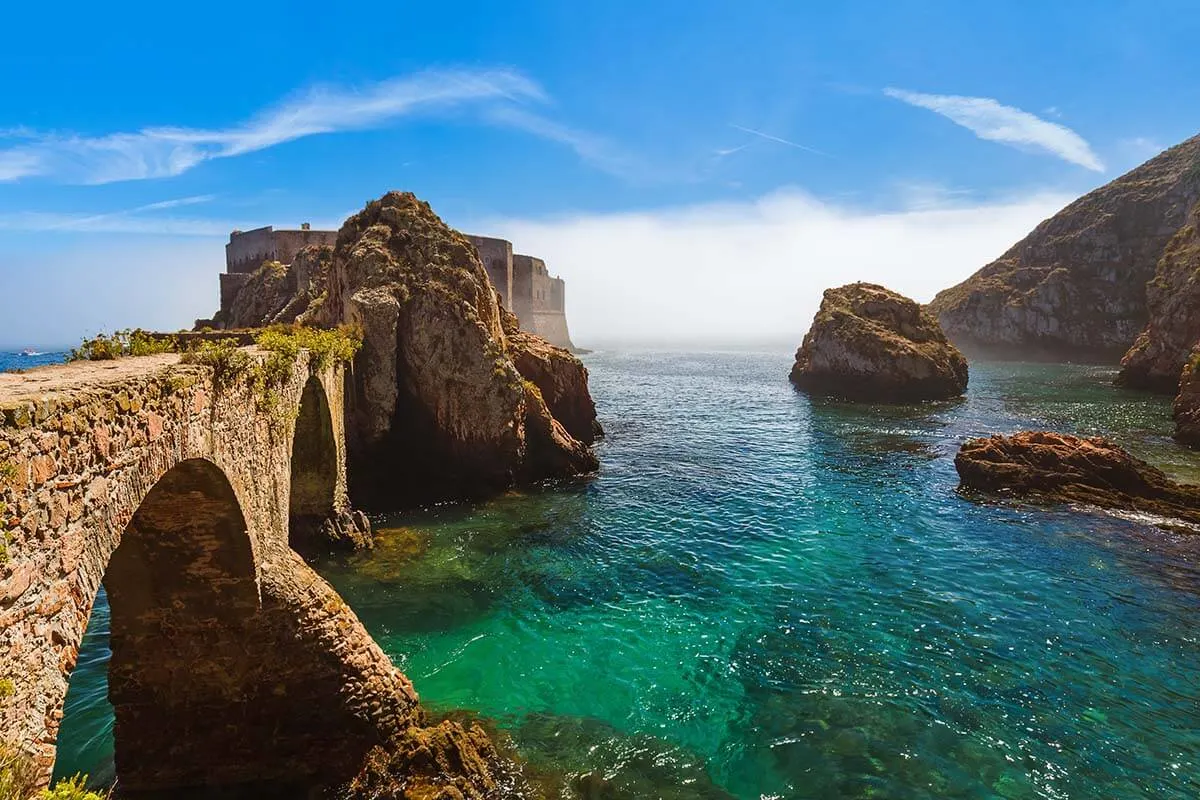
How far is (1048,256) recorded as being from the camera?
11112cm

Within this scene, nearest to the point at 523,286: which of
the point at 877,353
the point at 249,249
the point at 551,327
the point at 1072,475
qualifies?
the point at 551,327

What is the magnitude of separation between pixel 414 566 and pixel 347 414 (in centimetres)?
840

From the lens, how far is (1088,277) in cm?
10312

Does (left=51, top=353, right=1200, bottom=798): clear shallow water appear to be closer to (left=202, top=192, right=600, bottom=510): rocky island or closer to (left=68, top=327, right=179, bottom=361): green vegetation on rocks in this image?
(left=202, top=192, right=600, bottom=510): rocky island

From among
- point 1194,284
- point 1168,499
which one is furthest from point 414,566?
point 1194,284

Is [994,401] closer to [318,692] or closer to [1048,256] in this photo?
[318,692]

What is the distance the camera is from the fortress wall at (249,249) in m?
55.4

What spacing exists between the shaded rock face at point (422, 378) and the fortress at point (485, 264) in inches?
415

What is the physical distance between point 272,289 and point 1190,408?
6187cm

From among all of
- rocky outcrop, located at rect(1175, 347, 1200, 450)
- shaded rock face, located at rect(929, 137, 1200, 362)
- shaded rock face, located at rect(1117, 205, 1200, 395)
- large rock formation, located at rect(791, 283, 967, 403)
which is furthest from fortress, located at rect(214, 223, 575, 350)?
shaded rock face, located at rect(929, 137, 1200, 362)

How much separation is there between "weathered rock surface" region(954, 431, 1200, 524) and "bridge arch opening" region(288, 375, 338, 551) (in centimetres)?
2689

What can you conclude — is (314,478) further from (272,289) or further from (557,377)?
(272,289)

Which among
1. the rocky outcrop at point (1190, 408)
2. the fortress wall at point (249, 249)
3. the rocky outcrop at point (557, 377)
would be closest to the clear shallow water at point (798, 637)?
the rocky outcrop at point (557, 377)

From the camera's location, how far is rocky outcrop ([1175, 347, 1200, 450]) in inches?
1396
